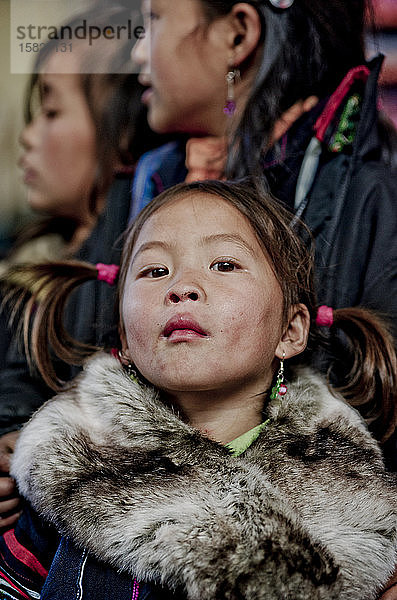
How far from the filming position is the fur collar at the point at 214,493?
3.48 ft

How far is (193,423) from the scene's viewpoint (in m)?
1.37

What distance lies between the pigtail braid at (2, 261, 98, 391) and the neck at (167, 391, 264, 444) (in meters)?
0.37

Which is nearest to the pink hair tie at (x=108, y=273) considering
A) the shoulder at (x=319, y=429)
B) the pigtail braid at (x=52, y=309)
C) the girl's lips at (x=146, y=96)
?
the pigtail braid at (x=52, y=309)

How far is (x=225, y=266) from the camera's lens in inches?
52.2

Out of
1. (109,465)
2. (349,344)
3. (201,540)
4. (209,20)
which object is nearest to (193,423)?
(109,465)

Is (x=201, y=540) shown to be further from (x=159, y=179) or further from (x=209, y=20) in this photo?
(x=209, y=20)

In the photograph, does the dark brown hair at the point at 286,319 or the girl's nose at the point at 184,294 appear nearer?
the girl's nose at the point at 184,294

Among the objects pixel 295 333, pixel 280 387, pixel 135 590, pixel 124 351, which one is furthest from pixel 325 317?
pixel 135 590

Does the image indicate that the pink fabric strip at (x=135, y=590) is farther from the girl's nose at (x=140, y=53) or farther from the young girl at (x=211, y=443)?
the girl's nose at (x=140, y=53)

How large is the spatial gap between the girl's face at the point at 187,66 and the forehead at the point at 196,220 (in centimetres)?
54

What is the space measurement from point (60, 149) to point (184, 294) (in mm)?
1171

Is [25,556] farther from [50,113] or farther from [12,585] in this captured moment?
[50,113]

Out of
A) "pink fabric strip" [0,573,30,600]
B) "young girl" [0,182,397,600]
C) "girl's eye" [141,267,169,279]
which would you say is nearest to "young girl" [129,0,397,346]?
"young girl" [0,182,397,600]

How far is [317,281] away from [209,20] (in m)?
0.77
